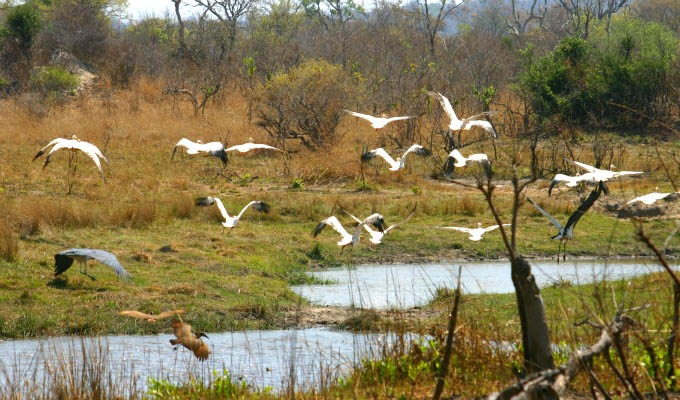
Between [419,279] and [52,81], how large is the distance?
2192 centimetres

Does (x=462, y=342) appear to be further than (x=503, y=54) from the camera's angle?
No

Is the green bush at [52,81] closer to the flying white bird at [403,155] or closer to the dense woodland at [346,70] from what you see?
the dense woodland at [346,70]

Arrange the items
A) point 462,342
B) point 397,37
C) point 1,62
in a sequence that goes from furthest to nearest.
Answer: point 397,37 < point 1,62 < point 462,342

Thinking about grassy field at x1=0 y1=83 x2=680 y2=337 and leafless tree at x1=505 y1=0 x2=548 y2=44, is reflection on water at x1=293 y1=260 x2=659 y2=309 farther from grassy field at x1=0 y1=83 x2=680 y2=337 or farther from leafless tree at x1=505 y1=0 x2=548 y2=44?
leafless tree at x1=505 y1=0 x2=548 y2=44

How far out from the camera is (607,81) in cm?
2814

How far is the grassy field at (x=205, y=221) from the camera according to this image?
1077 cm

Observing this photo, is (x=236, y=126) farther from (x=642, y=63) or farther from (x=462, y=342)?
(x=462, y=342)

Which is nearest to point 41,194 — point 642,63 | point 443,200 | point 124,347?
point 443,200

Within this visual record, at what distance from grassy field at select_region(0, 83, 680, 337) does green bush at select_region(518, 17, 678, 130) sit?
99.1 inches

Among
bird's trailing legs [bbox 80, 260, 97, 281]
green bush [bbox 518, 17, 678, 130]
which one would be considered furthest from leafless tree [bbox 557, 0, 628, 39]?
Result: bird's trailing legs [bbox 80, 260, 97, 281]

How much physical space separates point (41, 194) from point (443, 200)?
7418 millimetres

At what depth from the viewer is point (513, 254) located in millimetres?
4699

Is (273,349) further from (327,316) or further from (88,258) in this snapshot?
(88,258)

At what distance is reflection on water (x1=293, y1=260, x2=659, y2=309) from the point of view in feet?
39.7
